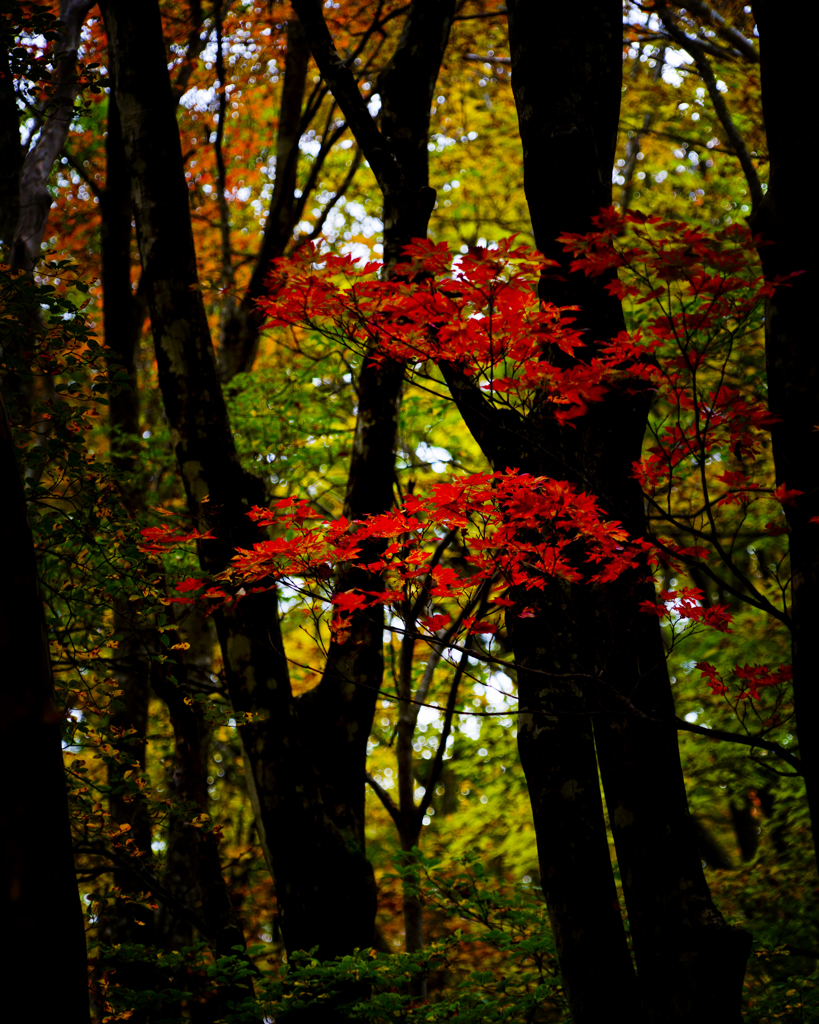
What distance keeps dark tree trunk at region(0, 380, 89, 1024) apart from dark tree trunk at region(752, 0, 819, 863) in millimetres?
2586

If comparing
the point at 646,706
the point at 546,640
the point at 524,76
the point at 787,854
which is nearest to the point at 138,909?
the point at 546,640

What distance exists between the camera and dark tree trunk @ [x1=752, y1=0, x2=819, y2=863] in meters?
3.06

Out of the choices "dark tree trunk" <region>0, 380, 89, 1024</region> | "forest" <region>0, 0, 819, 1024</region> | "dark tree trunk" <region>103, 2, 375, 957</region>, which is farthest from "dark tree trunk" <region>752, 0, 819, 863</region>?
"dark tree trunk" <region>0, 380, 89, 1024</region>

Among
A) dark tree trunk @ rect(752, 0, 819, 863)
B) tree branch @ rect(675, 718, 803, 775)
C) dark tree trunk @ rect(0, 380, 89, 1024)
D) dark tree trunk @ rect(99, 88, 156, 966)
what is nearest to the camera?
dark tree trunk @ rect(0, 380, 89, 1024)

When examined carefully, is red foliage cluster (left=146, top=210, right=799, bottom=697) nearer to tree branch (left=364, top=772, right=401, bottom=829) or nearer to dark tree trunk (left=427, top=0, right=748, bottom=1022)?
dark tree trunk (left=427, top=0, right=748, bottom=1022)

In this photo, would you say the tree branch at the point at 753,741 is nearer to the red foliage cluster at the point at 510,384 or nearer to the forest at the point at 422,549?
the forest at the point at 422,549

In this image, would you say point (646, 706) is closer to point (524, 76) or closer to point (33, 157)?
point (524, 76)

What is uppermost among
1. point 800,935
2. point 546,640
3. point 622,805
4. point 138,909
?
point 546,640

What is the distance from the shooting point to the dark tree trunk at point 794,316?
3062mm

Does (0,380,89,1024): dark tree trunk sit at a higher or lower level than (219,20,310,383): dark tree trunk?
lower

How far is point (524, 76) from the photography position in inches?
169

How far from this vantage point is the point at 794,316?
325cm

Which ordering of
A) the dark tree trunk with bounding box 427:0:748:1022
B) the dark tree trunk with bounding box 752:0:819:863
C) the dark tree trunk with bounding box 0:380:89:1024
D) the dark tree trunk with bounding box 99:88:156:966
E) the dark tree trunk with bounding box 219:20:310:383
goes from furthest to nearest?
the dark tree trunk with bounding box 219:20:310:383 < the dark tree trunk with bounding box 99:88:156:966 < the dark tree trunk with bounding box 427:0:748:1022 < the dark tree trunk with bounding box 752:0:819:863 < the dark tree trunk with bounding box 0:380:89:1024

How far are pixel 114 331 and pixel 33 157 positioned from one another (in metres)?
1.57
